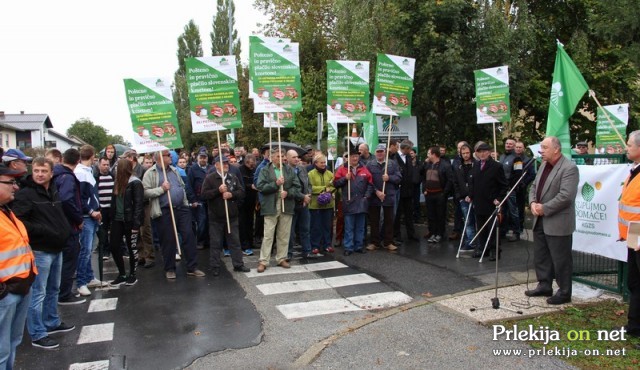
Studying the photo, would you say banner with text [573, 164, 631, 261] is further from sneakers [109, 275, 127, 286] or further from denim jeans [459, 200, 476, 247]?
sneakers [109, 275, 127, 286]

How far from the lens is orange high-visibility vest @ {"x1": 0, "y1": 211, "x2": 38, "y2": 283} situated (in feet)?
12.1

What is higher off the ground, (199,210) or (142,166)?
(142,166)

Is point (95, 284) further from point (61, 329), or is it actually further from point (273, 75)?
point (273, 75)

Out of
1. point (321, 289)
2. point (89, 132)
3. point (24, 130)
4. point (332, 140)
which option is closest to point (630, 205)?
point (321, 289)

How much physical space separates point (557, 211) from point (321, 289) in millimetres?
3374

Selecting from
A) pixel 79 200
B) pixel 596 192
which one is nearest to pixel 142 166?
pixel 79 200

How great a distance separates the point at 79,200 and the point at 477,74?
759cm

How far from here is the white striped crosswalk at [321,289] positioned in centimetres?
637

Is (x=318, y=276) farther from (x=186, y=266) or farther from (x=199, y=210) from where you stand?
(x=199, y=210)

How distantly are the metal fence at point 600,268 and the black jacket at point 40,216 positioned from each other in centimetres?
666

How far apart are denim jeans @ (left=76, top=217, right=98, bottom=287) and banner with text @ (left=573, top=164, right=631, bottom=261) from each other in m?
7.04

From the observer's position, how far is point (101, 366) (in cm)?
484

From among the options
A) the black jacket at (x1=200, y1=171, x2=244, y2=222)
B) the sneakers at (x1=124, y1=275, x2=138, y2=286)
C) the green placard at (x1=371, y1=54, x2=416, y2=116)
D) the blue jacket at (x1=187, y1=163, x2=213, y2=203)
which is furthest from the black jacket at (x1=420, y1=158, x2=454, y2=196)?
the sneakers at (x1=124, y1=275, x2=138, y2=286)

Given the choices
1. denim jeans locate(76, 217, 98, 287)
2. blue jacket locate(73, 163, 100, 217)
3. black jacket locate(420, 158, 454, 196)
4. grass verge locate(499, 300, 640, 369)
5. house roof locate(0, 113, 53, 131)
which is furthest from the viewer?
house roof locate(0, 113, 53, 131)
